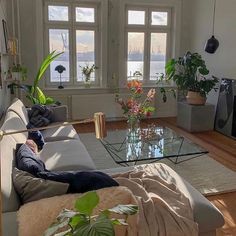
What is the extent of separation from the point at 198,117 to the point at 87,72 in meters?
2.50

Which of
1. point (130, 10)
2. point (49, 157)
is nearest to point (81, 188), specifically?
point (49, 157)

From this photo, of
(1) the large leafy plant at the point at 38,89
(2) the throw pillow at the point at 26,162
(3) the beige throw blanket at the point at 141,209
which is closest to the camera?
(3) the beige throw blanket at the point at 141,209

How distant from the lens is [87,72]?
6.53m

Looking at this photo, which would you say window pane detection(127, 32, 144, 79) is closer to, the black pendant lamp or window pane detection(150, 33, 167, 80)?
window pane detection(150, 33, 167, 80)

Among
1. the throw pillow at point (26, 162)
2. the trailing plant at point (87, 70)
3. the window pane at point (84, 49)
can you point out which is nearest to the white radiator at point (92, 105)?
the trailing plant at point (87, 70)

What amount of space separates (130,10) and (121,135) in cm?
342

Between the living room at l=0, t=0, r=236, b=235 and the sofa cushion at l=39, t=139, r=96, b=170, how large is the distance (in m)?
1.88

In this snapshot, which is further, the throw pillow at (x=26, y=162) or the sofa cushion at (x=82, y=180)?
the throw pillow at (x=26, y=162)

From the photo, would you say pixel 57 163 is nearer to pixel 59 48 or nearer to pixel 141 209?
pixel 141 209

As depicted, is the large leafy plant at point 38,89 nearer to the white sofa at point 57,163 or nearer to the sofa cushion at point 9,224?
the white sofa at point 57,163

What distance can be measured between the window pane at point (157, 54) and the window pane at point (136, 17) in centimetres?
41

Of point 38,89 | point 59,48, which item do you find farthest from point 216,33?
point 38,89

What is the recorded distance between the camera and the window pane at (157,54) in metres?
6.95

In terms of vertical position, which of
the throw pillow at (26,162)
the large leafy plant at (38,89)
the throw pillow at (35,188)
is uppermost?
the large leafy plant at (38,89)
